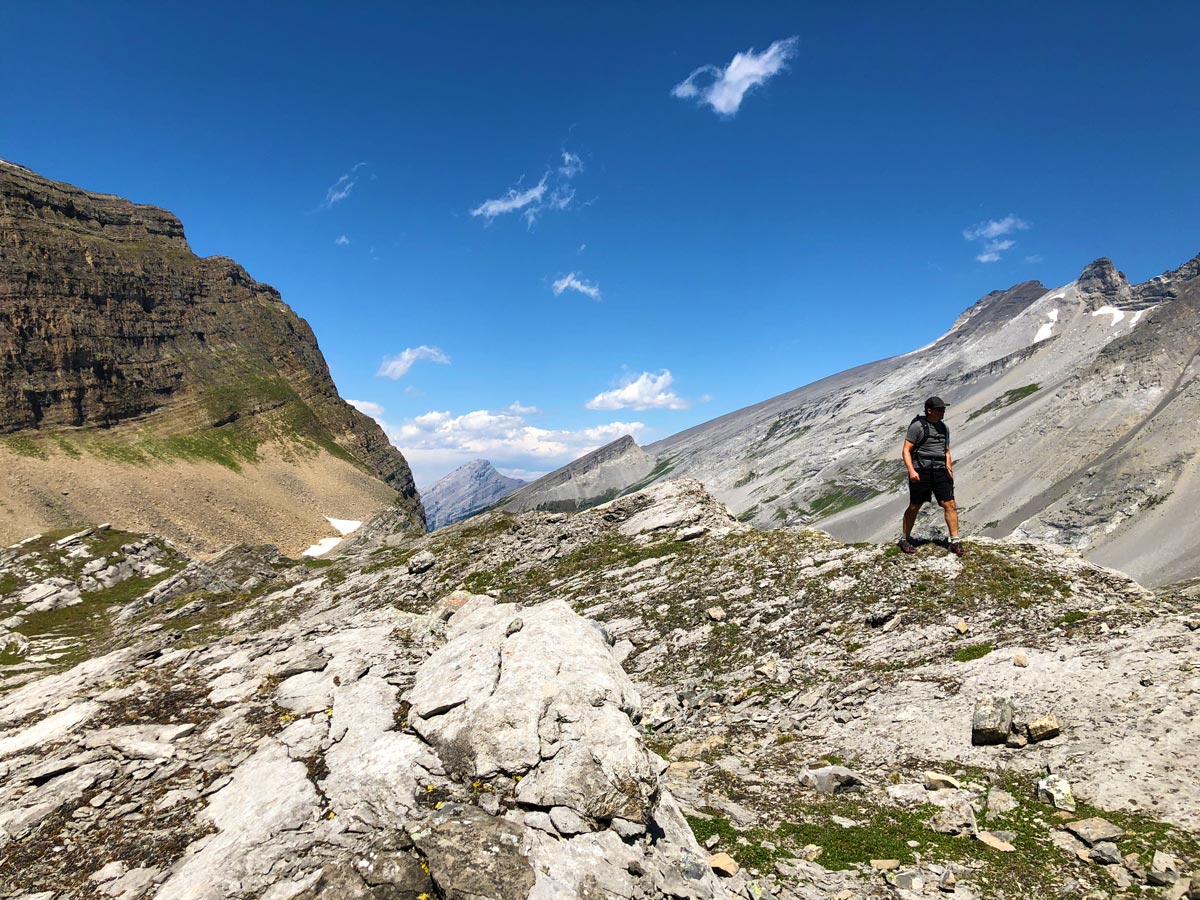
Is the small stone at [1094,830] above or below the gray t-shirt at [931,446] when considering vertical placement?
below

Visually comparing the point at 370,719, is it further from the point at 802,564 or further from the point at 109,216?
the point at 109,216

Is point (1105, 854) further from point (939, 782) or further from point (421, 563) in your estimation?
point (421, 563)

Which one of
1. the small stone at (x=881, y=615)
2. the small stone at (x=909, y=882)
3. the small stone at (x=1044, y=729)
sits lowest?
the small stone at (x=909, y=882)

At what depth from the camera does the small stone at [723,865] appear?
8.91 metres

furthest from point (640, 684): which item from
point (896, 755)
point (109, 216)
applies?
point (109, 216)

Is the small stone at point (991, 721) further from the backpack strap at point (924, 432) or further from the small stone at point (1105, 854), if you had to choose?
the backpack strap at point (924, 432)

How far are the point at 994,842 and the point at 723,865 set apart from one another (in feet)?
14.6

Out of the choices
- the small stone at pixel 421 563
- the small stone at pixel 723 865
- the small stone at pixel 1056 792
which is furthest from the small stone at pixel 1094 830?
the small stone at pixel 421 563

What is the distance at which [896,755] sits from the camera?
478 inches

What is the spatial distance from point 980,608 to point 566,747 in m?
13.4

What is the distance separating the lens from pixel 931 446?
18.2m

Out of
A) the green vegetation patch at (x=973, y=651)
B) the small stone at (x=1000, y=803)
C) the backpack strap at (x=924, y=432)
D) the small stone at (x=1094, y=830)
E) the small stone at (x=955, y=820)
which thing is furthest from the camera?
the backpack strap at (x=924, y=432)

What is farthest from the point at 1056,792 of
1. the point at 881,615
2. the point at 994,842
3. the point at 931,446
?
the point at 931,446

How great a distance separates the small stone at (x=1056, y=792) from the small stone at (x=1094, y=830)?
0.51 meters
